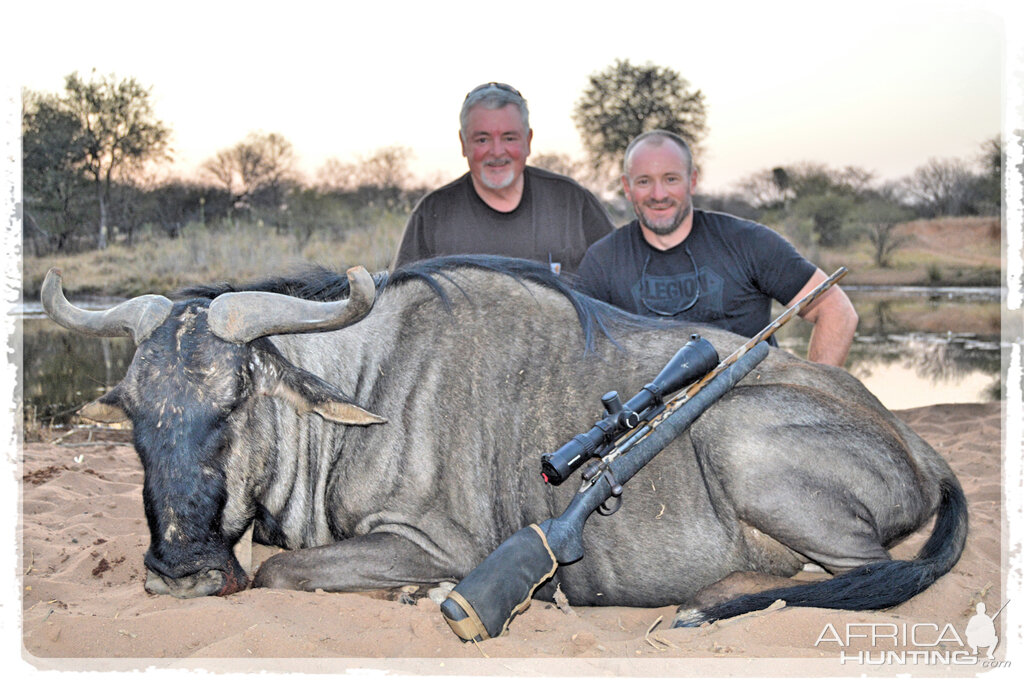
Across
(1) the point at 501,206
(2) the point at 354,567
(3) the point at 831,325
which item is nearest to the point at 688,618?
(2) the point at 354,567

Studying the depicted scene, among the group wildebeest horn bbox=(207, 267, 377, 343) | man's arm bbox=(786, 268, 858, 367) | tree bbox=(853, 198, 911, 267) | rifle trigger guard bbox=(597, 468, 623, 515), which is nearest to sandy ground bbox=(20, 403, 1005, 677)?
rifle trigger guard bbox=(597, 468, 623, 515)

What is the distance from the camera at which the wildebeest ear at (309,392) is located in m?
3.79

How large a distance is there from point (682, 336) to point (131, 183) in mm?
17389

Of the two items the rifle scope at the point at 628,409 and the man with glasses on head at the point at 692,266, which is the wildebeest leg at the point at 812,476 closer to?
the rifle scope at the point at 628,409

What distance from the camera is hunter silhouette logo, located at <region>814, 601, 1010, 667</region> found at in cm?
341

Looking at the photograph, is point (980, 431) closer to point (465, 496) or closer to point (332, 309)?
point (465, 496)

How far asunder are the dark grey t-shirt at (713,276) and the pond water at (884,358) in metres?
5.48

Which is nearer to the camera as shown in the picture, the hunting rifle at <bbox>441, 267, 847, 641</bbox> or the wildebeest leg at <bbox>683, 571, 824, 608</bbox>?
the hunting rifle at <bbox>441, 267, 847, 641</bbox>

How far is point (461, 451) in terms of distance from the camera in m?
4.10

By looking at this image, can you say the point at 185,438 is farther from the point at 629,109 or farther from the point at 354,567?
the point at 629,109

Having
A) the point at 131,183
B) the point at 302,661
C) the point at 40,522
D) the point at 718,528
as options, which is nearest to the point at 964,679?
the point at 718,528

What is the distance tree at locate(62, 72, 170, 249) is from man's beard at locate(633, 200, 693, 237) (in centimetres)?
A: 1434

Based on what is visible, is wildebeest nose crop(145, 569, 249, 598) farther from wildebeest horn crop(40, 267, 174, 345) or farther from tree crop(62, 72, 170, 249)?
tree crop(62, 72, 170, 249)

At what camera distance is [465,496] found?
4.07 m
